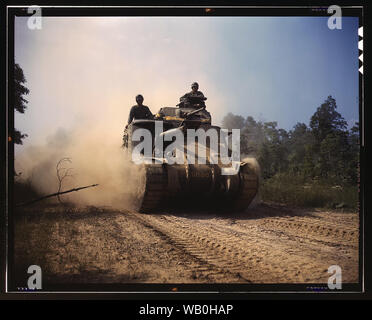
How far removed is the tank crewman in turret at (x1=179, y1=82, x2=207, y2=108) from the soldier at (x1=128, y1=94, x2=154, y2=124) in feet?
2.81

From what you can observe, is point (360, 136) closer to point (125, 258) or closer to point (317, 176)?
point (125, 258)

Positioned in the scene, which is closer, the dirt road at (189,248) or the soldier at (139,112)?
the dirt road at (189,248)

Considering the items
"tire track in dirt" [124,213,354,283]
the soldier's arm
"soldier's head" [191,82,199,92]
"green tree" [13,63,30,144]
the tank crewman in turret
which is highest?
"soldier's head" [191,82,199,92]

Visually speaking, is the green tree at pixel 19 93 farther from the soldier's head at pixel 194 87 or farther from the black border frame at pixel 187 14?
the soldier's head at pixel 194 87

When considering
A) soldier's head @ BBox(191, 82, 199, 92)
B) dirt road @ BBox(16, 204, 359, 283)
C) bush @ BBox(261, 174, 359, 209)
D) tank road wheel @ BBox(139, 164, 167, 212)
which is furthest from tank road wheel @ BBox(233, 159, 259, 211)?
soldier's head @ BBox(191, 82, 199, 92)

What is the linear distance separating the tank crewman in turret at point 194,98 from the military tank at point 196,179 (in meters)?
0.90

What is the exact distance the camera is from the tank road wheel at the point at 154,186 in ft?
18.4

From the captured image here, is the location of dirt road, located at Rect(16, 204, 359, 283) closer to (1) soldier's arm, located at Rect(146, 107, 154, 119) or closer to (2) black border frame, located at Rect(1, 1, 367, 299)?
(2) black border frame, located at Rect(1, 1, 367, 299)

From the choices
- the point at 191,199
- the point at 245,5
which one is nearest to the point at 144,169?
the point at 191,199

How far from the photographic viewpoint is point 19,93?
10.5ft

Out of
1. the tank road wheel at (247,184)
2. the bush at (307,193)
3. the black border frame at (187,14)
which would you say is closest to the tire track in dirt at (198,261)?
the black border frame at (187,14)

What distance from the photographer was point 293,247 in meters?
3.84

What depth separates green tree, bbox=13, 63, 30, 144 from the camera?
277 cm

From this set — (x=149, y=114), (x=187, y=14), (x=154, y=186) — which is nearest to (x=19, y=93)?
(x=187, y=14)
